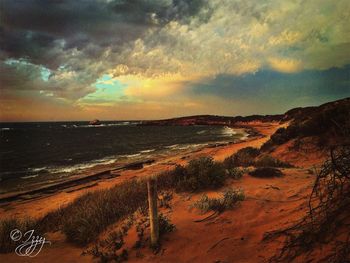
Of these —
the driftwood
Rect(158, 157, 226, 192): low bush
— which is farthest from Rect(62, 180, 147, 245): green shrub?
the driftwood

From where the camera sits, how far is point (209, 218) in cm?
638

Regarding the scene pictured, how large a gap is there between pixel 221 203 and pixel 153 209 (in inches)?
86.4

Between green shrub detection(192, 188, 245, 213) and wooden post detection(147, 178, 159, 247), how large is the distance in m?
1.65

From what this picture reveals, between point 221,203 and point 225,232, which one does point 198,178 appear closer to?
point 221,203

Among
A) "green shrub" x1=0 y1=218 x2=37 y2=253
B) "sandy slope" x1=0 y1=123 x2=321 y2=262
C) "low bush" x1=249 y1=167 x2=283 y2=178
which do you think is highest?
"low bush" x1=249 y1=167 x2=283 y2=178

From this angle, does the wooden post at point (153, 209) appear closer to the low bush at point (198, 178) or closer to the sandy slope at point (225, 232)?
the sandy slope at point (225, 232)

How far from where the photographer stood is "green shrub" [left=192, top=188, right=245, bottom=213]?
671cm

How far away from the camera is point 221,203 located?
6793 millimetres

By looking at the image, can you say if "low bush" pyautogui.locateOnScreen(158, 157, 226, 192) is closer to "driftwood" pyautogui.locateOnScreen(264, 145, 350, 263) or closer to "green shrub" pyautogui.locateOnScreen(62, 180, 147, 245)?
"green shrub" pyautogui.locateOnScreen(62, 180, 147, 245)

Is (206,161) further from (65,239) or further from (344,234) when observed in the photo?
(344,234)

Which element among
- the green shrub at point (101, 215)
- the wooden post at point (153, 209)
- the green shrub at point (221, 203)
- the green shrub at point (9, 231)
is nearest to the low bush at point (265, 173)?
the green shrub at point (221, 203)

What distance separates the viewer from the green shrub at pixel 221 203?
22.0ft

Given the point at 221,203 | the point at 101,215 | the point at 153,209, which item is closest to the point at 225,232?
the point at 221,203

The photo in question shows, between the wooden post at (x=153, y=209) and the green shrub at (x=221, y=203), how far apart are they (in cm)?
165
